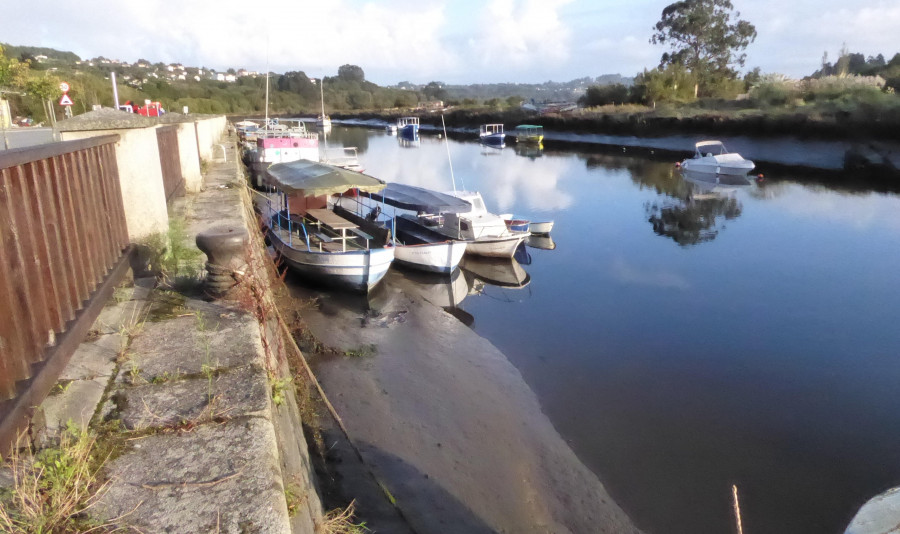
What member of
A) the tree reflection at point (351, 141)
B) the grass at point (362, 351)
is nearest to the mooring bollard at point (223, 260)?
the grass at point (362, 351)

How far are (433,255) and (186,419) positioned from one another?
11632 mm

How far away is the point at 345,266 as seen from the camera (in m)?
13.0

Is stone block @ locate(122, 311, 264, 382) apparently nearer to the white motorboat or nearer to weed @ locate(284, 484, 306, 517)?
weed @ locate(284, 484, 306, 517)

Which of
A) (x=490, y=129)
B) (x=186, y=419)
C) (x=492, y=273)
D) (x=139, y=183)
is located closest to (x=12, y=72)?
(x=492, y=273)

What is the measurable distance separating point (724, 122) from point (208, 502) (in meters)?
49.5

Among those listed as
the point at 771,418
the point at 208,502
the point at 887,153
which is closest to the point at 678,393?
the point at 771,418

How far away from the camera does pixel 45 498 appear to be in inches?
107

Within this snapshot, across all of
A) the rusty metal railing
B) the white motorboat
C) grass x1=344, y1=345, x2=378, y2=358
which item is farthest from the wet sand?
the white motorboat

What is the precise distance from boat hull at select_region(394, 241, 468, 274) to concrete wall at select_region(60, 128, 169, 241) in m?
8.22

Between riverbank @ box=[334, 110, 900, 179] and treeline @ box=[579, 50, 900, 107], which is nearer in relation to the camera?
riverbank @ box=[334, 110, 900, 179]

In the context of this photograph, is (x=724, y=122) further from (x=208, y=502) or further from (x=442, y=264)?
(x=208, y=502)

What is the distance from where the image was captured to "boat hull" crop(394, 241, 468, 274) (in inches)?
590

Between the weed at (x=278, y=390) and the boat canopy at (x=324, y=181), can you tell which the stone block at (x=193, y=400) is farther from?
the boat canopy at (x=324, y=181)

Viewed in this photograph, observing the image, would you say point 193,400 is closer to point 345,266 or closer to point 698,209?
point 345,266
